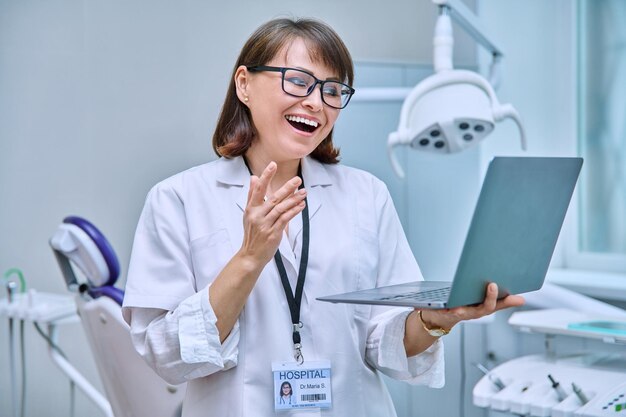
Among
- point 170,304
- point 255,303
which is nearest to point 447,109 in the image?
point 255,303

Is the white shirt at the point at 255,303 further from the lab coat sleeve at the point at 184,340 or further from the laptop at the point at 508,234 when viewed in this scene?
the laptop at the point at 508,234

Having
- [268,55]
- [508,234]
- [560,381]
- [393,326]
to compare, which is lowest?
[560,381]

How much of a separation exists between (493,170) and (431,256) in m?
1.95

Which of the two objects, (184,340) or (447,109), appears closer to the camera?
(184,340)

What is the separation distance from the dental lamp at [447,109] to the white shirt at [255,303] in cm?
57

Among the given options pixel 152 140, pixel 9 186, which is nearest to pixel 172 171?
pixel 152 140

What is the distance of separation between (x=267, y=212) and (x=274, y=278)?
207 millimetres

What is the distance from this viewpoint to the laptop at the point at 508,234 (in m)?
1.05

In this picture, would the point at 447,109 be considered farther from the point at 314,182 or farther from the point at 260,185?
the point at 260,185

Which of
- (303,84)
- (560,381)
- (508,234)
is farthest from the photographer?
(560,381)

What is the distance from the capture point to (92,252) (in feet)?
7.29

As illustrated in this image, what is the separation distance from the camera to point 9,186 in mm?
2990

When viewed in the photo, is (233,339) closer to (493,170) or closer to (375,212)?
(375,212)

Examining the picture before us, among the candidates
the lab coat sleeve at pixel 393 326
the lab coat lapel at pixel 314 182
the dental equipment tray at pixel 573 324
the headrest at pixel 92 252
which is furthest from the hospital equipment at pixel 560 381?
the headrest at pixel 92 252
